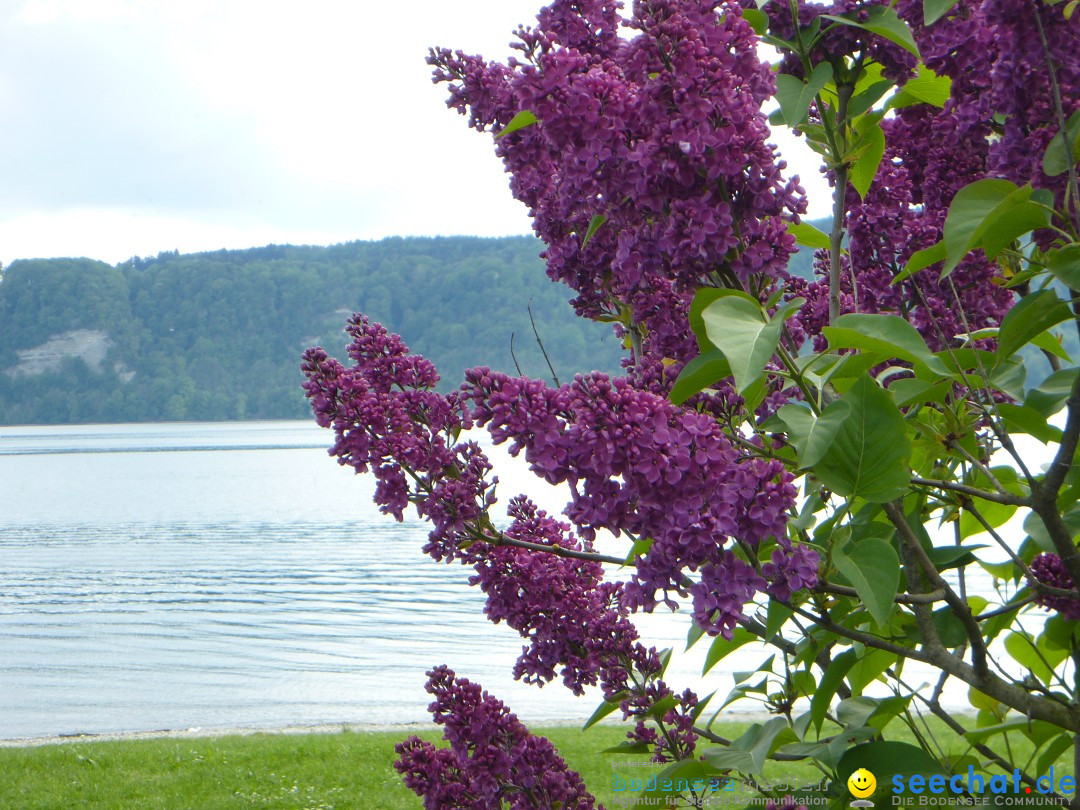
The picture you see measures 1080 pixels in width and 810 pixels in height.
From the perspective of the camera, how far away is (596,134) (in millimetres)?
1412

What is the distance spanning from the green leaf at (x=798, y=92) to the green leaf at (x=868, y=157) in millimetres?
182

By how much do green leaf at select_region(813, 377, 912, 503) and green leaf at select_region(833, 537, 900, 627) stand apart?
0.21ft

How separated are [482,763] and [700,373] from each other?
1.24m

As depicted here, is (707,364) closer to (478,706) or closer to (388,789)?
(478,706)

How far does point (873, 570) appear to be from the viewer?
130 centimetres

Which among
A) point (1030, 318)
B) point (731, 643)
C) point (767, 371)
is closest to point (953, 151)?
point (1030, 318)

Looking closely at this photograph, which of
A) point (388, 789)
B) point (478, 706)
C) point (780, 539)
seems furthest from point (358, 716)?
point (780, 539)

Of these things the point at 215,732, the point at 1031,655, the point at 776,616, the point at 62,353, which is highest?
the point at 62,353

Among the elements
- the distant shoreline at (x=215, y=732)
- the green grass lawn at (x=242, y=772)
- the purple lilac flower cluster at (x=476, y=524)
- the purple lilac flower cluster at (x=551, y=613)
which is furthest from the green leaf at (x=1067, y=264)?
the distant shoreline at (x=215, y=732)

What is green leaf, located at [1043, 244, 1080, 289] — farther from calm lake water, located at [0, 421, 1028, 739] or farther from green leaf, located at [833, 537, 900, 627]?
calm lake water, located at [0, 421, 1028, 739]

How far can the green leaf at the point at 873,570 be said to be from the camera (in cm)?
126

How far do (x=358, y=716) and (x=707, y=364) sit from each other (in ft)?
56.0

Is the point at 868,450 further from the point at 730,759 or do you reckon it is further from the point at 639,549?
the point at 730,759

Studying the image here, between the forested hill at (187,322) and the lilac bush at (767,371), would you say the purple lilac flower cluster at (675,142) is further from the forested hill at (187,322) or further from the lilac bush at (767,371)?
the forested hill at (187,322)
